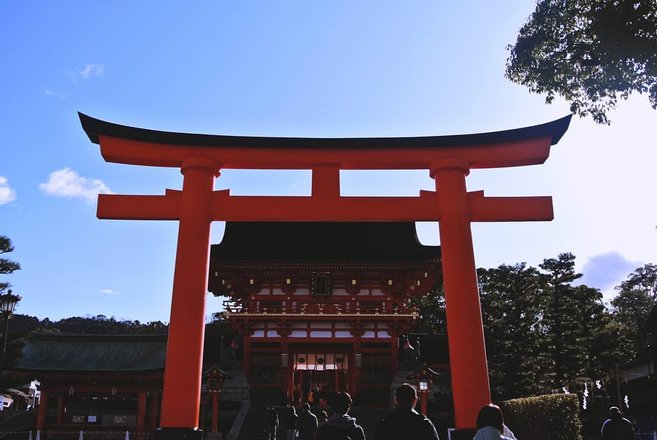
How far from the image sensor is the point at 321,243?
2505 cm

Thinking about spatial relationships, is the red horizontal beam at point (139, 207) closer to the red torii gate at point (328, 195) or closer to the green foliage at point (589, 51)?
the red torii gate at point (328, 195)

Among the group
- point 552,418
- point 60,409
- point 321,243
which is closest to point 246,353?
point 321,243

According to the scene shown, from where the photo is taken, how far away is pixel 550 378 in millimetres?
25750

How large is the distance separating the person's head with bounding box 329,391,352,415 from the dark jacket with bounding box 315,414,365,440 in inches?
3.3

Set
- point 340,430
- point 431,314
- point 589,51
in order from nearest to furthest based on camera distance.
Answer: point 340,430 < point 589,51 < point 431,314

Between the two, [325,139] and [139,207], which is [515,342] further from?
[139,207]

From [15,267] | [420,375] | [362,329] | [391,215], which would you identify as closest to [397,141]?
[391,215]

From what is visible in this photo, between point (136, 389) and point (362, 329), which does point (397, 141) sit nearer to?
point (362, 329)

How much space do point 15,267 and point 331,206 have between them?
1378 cm

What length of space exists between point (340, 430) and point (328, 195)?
743 centimetres

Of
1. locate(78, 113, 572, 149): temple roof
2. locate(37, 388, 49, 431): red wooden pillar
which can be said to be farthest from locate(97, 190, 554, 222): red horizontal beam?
locate(37, 388, 49, 431): red wooden pillar

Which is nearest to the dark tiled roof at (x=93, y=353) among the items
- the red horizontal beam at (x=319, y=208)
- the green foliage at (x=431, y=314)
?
the red horizontal beam at (x=319, y=208)

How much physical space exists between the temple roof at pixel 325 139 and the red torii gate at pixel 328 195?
0.07 ft

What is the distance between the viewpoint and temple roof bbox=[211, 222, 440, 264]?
77.5ft
